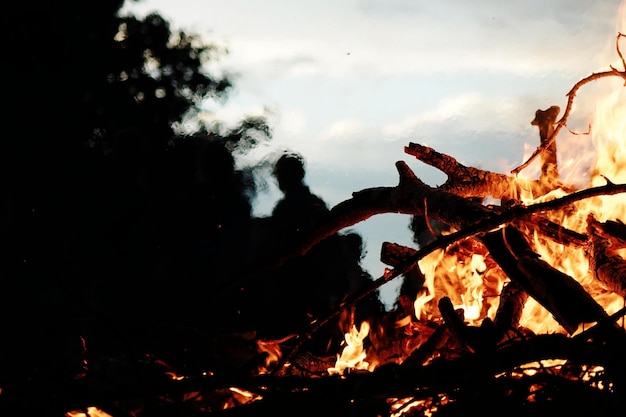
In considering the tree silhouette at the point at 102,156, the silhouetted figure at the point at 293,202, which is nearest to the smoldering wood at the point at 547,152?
the silhouetted figure at the point at 293,202

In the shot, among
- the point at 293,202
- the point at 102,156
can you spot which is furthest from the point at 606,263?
the point at 102,156

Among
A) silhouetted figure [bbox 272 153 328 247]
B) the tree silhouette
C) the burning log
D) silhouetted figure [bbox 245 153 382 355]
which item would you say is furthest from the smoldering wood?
the tree silhouette

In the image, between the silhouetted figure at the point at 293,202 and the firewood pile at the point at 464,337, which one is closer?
the firewood pile at the point at 464,337

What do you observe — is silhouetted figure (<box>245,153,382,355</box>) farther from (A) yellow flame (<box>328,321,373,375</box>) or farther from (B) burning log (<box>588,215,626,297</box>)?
(B) burning log (<box>588,215,626,297</box>)

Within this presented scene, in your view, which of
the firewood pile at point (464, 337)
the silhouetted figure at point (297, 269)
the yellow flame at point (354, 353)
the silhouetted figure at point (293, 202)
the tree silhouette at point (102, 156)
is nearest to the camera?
the firewood pile at point (464, 337)

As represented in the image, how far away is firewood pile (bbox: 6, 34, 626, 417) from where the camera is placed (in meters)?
1.85

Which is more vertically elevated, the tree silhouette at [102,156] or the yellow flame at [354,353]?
the tree silhouette at [102,156]

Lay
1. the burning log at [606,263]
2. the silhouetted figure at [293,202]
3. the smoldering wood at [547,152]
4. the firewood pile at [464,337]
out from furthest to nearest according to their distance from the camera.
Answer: the silhouetted figure at [293,202]
the smoldering wood at [547,152]
the burning log at [606,263]
the firewood pile at [464,337]

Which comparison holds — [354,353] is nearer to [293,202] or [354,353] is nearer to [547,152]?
[547,152]

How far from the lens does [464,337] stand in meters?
2.78

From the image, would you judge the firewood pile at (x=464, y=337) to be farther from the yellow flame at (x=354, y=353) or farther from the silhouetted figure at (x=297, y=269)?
the silhouetted figure at (x=297, y=269)

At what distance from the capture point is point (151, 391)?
6.67ft

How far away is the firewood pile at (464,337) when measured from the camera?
6.07ft

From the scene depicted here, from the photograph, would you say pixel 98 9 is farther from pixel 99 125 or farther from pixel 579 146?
pixel 579 146
